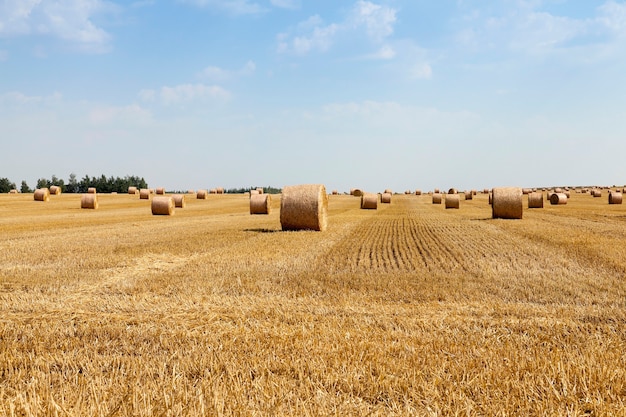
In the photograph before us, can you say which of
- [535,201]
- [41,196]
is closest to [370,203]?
[535,201]

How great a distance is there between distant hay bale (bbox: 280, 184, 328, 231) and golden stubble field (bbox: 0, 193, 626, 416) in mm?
6664

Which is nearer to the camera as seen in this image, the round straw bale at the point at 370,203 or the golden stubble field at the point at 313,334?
the golden stubble field at the point at 313,334

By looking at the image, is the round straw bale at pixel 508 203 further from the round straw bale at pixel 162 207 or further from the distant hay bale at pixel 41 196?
the distant hay bale at pixel 41 196

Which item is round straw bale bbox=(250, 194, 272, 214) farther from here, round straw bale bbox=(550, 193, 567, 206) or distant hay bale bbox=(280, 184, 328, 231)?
round straw bale bbox=(550, 193, 567, 206)

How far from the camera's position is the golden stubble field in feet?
13.6

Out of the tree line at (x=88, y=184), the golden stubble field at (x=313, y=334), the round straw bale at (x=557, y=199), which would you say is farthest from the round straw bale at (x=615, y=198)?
the tree line at (x=88, y=184)

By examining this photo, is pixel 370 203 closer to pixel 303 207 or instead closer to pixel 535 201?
pixel 535 201

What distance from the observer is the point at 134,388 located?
4.23 meters

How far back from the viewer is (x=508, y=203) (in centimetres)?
2703

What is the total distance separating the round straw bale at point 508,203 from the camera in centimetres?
2705

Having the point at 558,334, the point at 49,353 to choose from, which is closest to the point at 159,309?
the point at 49,353

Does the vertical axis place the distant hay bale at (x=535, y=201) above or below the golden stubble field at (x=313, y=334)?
above

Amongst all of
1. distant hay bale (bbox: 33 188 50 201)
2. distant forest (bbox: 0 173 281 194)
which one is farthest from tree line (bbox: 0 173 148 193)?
distant hay bale (bbox: 33 188 50 201)

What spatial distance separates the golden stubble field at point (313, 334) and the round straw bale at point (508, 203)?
46.7 feet
